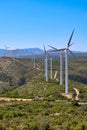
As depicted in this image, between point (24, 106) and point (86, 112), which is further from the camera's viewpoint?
point (24, 106)

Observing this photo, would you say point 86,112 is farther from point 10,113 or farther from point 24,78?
point 24,78

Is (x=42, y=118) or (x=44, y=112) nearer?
(x=42, y=118)

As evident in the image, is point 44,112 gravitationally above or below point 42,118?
below

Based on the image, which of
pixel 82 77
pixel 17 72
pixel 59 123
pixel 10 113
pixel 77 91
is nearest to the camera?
pixel 59 123

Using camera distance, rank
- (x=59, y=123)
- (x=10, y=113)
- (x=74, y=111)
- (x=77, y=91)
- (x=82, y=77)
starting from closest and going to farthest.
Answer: (x=59, y=123), (x=10, y=113), (x=74, y=111), (x=77, y=91), (x=82, y=77)

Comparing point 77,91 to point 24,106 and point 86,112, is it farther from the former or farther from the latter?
point 86,112

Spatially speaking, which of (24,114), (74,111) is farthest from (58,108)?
(24,114)

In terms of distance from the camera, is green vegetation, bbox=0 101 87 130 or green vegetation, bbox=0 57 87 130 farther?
green vegetation, bbox=0 57 87 130

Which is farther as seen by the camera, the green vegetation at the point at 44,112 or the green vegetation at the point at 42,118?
the green vegetation at the point at 44,112

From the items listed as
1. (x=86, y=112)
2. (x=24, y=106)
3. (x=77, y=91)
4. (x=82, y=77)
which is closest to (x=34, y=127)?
(x=86, y=112)
